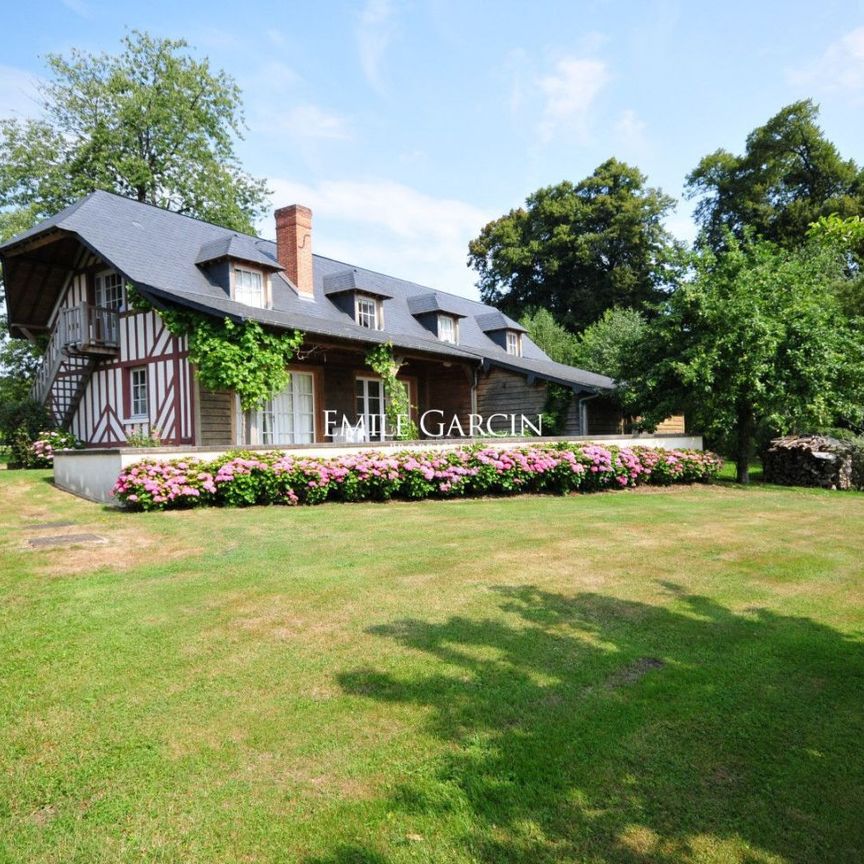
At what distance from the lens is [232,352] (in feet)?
39.1

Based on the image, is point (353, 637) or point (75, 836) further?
point (353, 637)

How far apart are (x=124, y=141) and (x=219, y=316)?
20112 millimetres

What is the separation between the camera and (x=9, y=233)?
23109 mm

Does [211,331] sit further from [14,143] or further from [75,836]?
[14,143]

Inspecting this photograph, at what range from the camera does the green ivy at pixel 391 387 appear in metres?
14.9

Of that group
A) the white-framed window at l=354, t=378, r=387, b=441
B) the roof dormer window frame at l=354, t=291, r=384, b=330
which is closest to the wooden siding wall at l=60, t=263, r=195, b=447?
the white-framed window at l=354, t=378, r=387, b=441

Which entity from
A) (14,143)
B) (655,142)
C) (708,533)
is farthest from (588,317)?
(708,533)

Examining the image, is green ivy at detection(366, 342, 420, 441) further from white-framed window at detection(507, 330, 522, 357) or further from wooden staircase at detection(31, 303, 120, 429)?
white-framed window at detection(507, 330, 522, 357)

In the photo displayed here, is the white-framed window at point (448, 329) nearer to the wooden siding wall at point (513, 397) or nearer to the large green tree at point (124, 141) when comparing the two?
the wooden siding wall at point (513, 397)

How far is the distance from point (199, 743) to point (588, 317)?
119ft

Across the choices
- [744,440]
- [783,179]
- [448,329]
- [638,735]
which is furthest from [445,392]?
[783,179]

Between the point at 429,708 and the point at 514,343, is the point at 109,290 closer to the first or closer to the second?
the point at 514,343

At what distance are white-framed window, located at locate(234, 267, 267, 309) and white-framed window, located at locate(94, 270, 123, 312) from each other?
106 inches

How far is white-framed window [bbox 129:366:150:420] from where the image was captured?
13.9 metres
